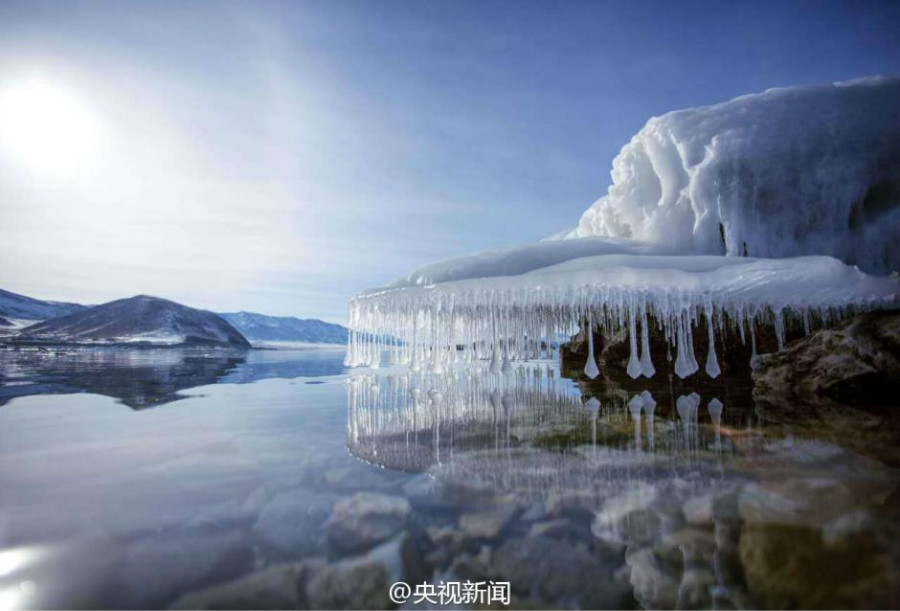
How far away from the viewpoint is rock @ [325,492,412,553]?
2.50 m

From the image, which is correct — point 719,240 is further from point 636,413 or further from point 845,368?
point 636,413

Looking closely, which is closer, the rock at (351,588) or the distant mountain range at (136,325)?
the rock at (351,588)

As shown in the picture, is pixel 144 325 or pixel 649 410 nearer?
pixel 649 410

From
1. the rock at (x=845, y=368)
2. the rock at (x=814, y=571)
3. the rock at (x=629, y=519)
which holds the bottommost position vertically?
the rock at (x=629, y=519)

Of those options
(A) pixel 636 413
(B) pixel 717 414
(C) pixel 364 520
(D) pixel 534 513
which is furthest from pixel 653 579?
(B) pixel 717 414

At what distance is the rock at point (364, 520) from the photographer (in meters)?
2.50

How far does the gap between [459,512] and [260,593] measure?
127cm

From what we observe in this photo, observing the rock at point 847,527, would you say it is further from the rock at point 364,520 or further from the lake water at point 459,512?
the rock at point 364,520

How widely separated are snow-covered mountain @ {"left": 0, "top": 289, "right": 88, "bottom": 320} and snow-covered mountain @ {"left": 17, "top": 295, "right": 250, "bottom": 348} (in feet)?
102

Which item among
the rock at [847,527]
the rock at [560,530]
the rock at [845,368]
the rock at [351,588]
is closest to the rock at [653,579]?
the rock at [560,530]

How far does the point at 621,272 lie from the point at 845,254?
7169 millimetres

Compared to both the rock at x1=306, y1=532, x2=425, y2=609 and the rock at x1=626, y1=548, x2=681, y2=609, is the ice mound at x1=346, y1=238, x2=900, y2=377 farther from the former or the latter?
the rock at x1=306, y1=532, x2=425, y2=609

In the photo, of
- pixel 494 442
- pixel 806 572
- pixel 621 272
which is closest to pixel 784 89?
pixel 621 272

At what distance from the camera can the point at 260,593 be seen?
2021 mm
